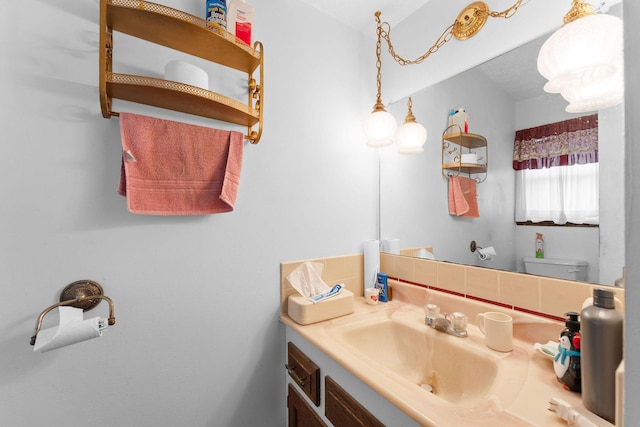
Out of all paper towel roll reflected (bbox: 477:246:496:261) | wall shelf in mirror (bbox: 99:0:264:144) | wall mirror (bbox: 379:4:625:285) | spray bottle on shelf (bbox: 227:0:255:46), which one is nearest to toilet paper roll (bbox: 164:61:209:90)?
wall shelf in mirror (bbox: 99:0:264:144)

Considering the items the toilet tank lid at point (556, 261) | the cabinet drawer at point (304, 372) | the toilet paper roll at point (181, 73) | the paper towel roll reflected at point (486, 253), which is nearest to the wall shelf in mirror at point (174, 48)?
the toilet paper roll at point (181, 73)

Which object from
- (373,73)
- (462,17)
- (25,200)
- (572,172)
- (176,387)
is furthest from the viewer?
(373,73)

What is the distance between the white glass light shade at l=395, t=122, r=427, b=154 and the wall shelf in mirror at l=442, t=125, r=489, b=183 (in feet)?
0.32

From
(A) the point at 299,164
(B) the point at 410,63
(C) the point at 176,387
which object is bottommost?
(C) the point at 176,387

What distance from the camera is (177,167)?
2.97 feet

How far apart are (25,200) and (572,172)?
1669mm

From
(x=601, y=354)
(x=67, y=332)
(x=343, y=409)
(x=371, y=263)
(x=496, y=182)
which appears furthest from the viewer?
(x=371, y=263)

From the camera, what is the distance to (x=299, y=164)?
1.23m

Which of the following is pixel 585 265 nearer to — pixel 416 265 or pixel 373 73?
pixel 416 265

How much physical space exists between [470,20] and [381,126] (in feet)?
1.76

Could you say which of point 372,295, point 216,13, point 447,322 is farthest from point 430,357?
point 216,13

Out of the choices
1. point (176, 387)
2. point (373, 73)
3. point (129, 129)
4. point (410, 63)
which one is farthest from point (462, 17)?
point (176, 387)

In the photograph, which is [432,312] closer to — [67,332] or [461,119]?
[461,119]

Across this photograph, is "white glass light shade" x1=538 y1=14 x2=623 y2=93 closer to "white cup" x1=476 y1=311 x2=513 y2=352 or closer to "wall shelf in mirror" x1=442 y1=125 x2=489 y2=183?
"wall shelf in mirror" x1=442 y1=125 x2=489 y2=183
